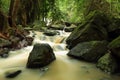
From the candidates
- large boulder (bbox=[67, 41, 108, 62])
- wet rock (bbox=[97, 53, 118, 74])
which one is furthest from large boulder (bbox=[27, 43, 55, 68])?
wet rock (bbox=[97, 53, 118, 74])

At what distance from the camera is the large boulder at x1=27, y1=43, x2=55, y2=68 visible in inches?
222

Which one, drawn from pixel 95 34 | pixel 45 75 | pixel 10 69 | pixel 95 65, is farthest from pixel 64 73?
pixel 95 34

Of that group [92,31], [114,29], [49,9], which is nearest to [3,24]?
[92,31]

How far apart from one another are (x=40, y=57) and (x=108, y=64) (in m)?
1.71

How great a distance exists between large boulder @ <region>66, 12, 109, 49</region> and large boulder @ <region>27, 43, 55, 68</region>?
174 cm

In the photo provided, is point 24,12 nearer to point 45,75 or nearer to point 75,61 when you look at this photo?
point 75,61

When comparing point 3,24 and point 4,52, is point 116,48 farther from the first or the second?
point 3,24

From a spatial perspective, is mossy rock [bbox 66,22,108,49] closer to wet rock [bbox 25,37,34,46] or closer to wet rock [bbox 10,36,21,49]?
wet rock [bbox 25,37,34,46]

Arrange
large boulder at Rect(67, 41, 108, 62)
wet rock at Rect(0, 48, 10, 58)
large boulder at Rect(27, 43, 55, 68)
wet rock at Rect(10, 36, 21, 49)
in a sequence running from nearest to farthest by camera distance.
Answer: large boulder at Rect(27, 43, 55, 68) → large boulder at Rect(67, 41, 108, 62) → wet rock at Rect(0, 48, 10, 58) → wet rock at Rect(10, 36, 21, 49)

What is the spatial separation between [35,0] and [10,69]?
19.8ft

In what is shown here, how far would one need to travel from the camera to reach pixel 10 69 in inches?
226

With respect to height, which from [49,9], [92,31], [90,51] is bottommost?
[90,51]

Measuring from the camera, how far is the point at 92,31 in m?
7.59

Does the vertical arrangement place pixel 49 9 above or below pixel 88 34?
above
